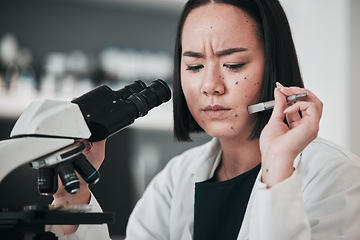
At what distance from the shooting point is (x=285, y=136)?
854 mm

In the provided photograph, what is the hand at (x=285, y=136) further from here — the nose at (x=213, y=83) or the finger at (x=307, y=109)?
A: the nose at (x=213, y=83)

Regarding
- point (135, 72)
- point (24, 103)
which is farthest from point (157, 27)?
point (24, 103)

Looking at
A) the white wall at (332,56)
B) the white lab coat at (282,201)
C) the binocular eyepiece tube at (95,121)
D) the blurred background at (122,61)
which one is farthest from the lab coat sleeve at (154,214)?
the white wall at (332,56)

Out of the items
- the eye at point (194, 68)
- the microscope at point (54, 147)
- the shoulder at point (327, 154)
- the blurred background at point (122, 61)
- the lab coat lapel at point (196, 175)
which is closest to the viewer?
the microscope at point (54, 147)

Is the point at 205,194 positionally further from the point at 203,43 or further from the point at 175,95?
the point at 203,43

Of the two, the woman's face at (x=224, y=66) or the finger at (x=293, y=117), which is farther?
the woman's face at (x=224, y=66)

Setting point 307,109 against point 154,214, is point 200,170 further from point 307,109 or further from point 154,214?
point 307,109

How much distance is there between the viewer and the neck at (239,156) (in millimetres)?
1254

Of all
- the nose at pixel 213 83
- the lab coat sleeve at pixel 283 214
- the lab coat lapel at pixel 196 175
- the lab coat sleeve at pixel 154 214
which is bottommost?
the lab coat sleeve at pixel 154 214

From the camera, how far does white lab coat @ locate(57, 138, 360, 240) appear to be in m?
0.82

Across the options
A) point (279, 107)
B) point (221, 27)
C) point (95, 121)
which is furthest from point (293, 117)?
point (95, 121)

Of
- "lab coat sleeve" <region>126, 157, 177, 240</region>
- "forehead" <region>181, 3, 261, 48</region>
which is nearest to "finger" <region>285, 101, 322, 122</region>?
"forehead" <region>181, 3, 261, 48</region>

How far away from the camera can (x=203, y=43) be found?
1.09 meters

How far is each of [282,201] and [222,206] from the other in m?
0.43
